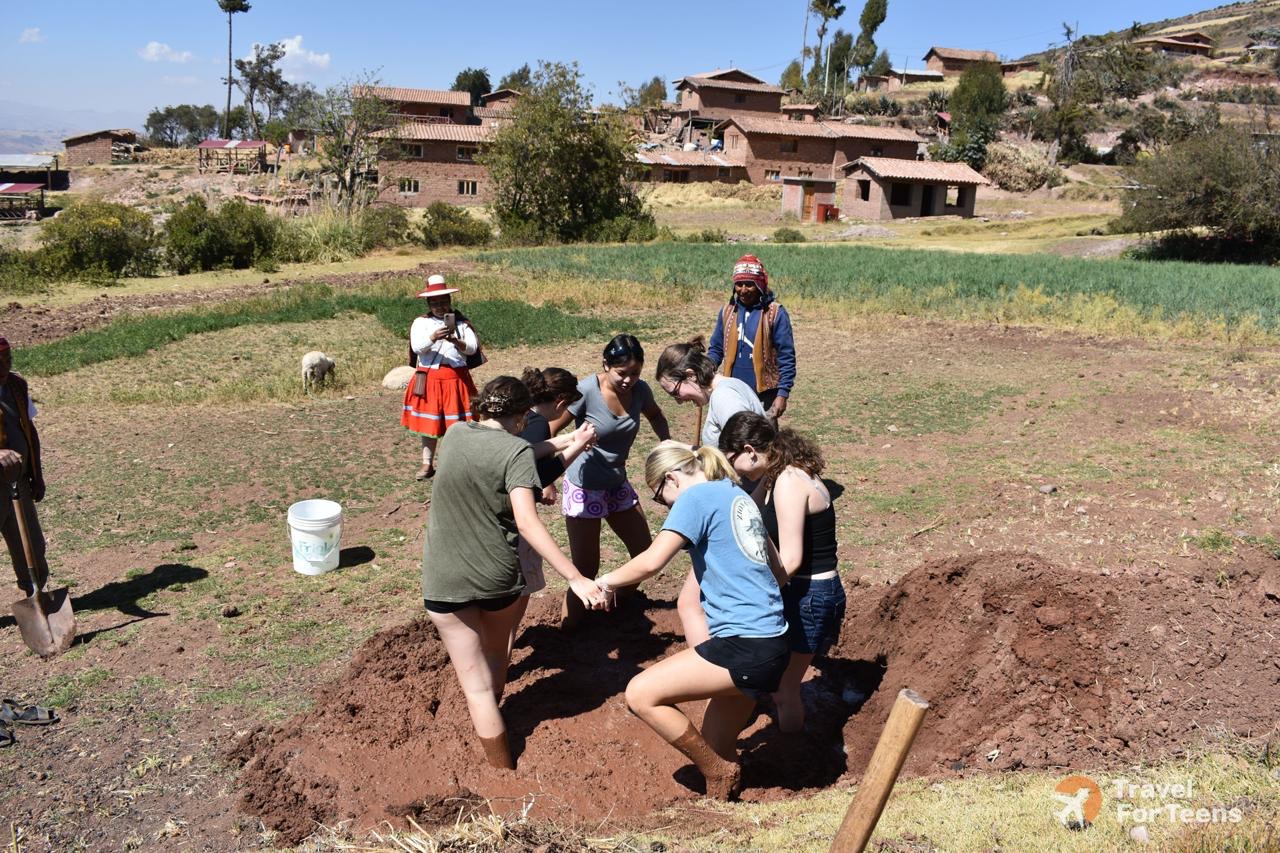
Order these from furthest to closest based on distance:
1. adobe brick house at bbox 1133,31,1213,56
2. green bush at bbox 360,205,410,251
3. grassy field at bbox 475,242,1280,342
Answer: adobe brick house at bbox 1133,31,1213,56 < green bush at bbox 360,205,410,251 < grassy field at bbox 475,242,1280,342

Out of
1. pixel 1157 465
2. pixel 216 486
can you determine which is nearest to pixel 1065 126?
pixel 1157 465

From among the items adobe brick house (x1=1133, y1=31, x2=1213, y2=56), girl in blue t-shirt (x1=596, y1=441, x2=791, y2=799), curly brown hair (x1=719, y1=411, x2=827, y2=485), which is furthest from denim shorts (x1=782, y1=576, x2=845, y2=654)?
adobe brick house (x1=1133, y1=31, x2=1213, y2=56)

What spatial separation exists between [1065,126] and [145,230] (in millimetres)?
53613

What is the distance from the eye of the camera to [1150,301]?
18.2m

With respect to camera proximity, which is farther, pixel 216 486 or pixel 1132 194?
pixel 1132 194

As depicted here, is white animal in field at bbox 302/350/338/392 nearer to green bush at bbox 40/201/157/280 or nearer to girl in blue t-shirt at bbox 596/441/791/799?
girl in blue t-shirt at bbox 596/441/791/799

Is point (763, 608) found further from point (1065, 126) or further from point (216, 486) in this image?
point (1065, 126)

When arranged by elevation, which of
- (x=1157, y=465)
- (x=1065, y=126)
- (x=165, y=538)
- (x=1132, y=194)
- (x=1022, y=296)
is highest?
(x=1065, y=126)

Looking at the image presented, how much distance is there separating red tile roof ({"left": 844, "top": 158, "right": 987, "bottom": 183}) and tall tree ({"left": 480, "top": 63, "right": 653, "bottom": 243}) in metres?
13.3

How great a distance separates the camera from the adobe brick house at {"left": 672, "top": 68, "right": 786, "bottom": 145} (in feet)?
223

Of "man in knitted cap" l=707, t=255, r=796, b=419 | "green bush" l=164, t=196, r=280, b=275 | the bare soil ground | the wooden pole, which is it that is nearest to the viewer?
the wooden pole

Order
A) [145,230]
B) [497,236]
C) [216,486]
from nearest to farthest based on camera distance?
[216,486]
[145,230]
[497,236]

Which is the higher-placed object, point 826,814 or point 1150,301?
point 1150,301

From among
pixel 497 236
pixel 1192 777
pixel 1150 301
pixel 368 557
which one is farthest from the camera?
pixel 497 236
